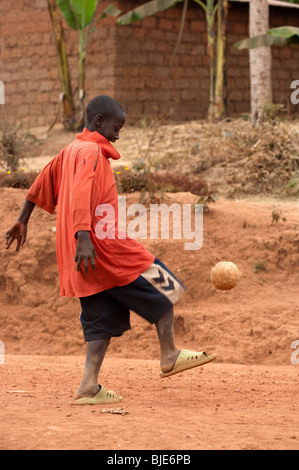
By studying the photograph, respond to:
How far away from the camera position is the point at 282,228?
26.0 feet

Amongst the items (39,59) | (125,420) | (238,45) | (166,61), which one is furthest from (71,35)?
(125,420)

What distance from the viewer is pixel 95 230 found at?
13.3 feet

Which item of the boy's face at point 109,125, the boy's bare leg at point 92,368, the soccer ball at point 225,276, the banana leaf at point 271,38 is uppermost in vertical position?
the banana leaf at point 271,38

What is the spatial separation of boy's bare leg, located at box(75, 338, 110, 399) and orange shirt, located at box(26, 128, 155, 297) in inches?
12.3

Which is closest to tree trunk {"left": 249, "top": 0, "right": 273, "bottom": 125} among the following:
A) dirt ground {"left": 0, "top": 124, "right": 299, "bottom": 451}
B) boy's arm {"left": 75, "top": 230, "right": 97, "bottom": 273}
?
dirt ground {"left": 0, "top": 124, "right": 299, "bottom": 451}

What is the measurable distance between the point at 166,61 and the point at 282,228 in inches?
302

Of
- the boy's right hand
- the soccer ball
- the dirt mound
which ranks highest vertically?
the boy's right hand

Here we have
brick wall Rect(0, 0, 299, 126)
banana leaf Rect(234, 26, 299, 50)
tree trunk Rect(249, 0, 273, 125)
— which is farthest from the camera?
brick wall Rect(0, 0, 299, 126)

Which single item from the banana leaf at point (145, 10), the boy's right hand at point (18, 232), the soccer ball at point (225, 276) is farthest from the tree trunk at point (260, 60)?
the boy's right hand at point (18, 232)

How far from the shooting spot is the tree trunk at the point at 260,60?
40.2ft

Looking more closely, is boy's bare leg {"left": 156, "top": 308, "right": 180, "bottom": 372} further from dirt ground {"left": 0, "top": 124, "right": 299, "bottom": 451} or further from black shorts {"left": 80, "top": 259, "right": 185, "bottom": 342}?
dirt ground {"left": 0, "top": 124, "right": 299, "bottom": 451}

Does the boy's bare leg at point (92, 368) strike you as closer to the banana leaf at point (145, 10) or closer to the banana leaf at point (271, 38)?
the banana leaf at point (271, 38)

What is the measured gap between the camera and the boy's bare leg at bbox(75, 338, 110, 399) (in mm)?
4160

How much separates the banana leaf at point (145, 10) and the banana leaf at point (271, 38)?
72.4 inches
